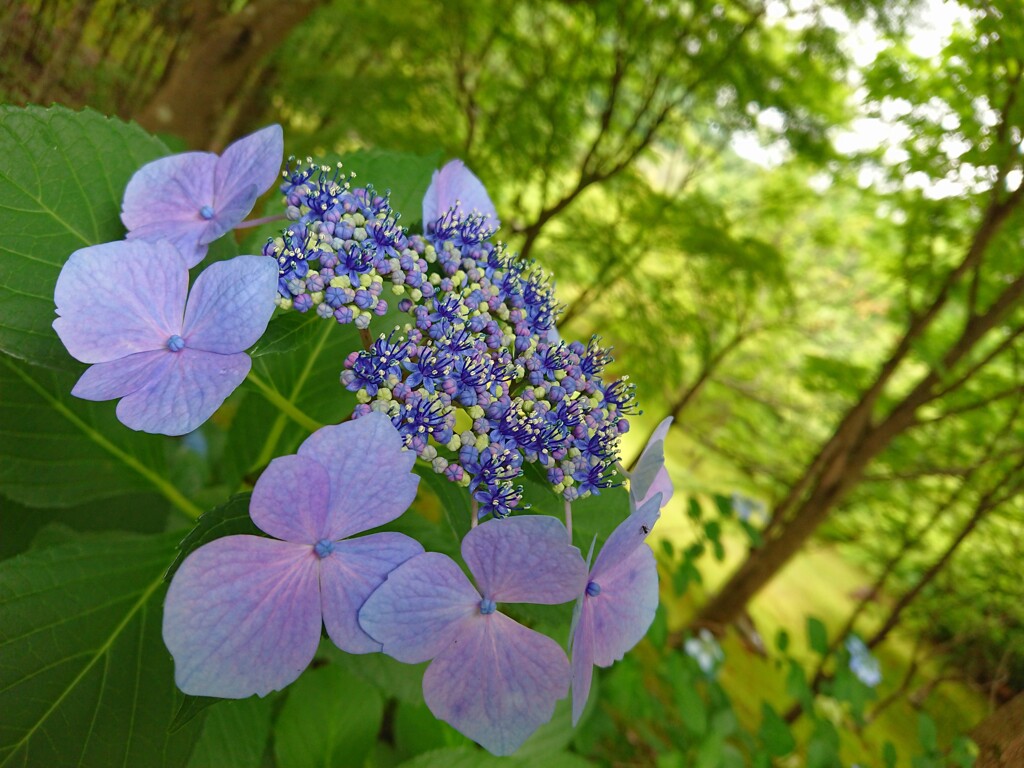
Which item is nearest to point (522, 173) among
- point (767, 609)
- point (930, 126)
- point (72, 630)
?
point (930, 126)

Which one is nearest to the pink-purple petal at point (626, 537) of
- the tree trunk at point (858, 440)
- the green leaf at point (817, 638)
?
the green leaf at point (817, 638)

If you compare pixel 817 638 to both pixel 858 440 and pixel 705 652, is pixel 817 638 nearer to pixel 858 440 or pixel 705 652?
pixel 705 652

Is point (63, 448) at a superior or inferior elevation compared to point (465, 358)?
inferior

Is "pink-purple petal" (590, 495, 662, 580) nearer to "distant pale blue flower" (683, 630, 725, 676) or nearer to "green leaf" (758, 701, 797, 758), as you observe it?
"green leaf" (758, 701, 797, 758)

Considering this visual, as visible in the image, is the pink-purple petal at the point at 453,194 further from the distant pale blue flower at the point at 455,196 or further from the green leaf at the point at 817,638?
the green leaf at the point at 817,638

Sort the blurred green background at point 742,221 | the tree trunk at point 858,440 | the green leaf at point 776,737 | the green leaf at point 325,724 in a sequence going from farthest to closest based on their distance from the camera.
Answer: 1. the tree trunk at point 858,440
2. the blurred green background at point 742,221
3. the green leaf at point 776,737
4. the green leaf at point 325,724

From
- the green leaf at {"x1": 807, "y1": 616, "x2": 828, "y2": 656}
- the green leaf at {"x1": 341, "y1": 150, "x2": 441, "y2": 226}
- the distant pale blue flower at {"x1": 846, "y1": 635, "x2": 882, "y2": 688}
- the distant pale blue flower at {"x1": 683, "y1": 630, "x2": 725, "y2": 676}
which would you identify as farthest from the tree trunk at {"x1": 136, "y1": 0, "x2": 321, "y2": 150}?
the distant pale blue flower at {"x1": 846, "y1": 635, "x2": 882, "y2": 688}

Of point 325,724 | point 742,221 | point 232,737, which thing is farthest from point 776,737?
point 742,221
